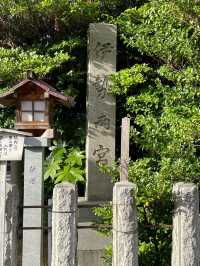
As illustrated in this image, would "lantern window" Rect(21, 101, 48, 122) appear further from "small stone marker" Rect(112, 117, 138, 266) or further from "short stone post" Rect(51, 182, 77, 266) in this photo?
"small stone marker" Rect(112, 117, 138, 266)

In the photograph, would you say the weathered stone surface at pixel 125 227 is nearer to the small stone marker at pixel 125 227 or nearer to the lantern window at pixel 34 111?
the small stone marker at pixel 125 227

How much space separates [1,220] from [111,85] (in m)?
3.41

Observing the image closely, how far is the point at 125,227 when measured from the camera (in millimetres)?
4094

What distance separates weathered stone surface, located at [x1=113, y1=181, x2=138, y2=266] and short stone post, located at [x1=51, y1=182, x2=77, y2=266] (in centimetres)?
41

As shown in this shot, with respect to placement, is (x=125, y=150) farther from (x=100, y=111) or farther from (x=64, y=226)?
(x=100, y=111)

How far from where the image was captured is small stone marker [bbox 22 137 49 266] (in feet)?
16.2

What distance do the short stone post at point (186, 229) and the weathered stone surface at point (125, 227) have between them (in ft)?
1.27

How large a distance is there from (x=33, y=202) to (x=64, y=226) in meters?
1.00

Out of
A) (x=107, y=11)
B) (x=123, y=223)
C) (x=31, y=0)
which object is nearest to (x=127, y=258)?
(x=123, y=223)

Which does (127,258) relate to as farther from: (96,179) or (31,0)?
(31,0)

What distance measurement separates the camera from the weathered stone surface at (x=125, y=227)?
409cm

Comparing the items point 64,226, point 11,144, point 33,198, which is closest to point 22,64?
point 11,144

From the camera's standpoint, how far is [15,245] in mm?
4383

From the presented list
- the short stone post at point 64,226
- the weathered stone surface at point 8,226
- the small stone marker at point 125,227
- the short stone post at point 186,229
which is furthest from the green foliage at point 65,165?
the short stone post at point 186,229
